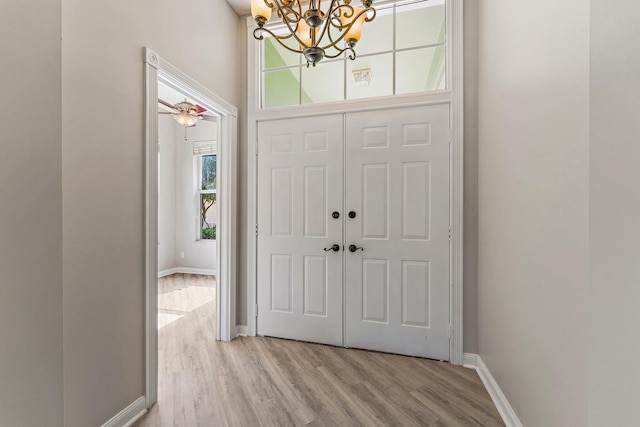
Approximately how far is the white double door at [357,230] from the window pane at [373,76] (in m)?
0.22

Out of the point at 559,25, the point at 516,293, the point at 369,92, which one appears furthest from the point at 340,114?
the point at 516,293

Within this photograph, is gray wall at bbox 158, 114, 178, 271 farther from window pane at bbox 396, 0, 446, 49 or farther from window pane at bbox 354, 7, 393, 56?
window pane at bbox 396, 0, 446, 49

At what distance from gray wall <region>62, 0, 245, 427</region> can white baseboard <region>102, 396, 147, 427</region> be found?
0.12 ft

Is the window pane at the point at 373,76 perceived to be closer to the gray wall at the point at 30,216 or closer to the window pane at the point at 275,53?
the window pane at the point at 275,53

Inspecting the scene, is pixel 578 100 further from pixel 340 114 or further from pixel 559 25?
pixel 340 114

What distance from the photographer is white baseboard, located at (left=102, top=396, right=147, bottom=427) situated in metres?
1.69

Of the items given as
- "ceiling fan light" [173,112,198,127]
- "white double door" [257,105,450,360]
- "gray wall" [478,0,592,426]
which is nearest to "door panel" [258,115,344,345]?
"white double door" [257,105,450,360]

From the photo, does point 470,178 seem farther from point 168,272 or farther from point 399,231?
point 168,272

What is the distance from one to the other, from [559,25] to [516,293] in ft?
4.36

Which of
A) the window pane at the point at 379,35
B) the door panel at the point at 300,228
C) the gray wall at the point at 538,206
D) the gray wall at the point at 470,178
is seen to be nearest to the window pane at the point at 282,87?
the door panel at the point at 300,228

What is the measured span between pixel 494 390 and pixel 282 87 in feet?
10.3

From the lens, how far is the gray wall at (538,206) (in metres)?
1.10

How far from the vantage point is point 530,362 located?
1.47m

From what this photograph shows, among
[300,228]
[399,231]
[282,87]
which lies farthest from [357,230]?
[282,87]
